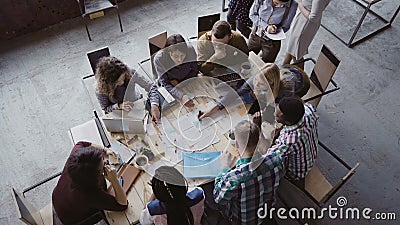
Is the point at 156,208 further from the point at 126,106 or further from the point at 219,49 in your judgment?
the point at 219,49

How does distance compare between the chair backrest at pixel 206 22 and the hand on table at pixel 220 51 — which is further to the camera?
the chair backrest at pixel 206 22

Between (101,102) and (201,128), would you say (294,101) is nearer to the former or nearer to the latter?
(201,128)

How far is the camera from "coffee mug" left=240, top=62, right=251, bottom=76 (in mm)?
2941

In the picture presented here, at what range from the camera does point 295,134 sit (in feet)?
7.62

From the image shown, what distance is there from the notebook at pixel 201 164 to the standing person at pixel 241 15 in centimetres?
185

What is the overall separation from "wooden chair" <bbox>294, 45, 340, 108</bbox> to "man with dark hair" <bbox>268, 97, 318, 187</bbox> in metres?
0.64

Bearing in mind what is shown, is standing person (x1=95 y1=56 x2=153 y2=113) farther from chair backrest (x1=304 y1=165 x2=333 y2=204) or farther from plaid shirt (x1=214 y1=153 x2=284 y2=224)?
chair backrest (x1=304 y1=165 x2=333 y2=204)

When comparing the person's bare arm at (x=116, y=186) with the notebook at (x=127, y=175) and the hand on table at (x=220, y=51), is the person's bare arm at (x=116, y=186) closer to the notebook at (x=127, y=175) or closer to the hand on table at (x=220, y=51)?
the notebook at (x=127, y=175)

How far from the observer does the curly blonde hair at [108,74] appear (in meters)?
2.64

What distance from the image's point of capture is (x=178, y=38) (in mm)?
2861

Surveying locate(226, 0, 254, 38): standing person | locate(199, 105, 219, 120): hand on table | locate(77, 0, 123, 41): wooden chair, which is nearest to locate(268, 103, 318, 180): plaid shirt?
locate(199, 105, 219, 120): hand on table

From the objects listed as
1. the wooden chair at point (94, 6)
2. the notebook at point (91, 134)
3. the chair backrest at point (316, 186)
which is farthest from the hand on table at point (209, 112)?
the wooden chair at point (94, 6)

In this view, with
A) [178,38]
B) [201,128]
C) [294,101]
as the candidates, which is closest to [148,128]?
[201,128]

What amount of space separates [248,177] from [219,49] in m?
1.35
